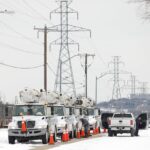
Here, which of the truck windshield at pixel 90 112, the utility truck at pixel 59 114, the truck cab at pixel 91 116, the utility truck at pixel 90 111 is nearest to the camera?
the utility truck at pixel 59 114

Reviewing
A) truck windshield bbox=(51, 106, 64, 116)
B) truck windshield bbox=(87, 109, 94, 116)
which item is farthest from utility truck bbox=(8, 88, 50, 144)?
truck windshield bbox=(87, 109, 94, 116)

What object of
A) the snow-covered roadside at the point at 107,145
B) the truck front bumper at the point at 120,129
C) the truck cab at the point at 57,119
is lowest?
the snow-covered roadside at the point at 107,145

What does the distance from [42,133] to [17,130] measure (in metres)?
1.31

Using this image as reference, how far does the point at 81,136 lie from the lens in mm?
49625

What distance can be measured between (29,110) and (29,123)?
4.05ft

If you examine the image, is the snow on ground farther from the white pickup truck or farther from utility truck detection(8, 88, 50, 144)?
the white pickup truck

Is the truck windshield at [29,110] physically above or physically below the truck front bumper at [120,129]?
above

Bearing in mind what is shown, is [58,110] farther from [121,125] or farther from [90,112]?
[90,112]

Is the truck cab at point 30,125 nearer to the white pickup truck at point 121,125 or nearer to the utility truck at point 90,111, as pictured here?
the white pickup truck at point 121,125

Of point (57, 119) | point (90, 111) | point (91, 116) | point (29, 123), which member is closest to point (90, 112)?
point (90, 111)

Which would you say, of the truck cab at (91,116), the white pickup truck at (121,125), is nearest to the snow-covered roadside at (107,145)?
the white pickup truck at (121,125)

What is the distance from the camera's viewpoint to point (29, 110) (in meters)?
38.7

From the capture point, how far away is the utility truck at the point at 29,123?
37.3 m

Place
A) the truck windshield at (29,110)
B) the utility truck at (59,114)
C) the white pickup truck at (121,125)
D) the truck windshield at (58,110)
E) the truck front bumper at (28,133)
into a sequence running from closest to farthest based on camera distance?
1. the truck front bumper at (28,133)
2. the truck windshield at (29,110)
3. the utility truck at (59,114)
4. the truck windshield at (58,110)
5. the white pickup truck at (121,125)
